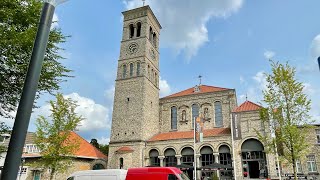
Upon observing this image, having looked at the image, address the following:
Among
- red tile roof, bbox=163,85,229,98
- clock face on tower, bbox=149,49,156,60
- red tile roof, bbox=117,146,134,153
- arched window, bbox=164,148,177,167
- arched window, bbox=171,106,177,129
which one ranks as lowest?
arched window, bbox=164,148,177,167

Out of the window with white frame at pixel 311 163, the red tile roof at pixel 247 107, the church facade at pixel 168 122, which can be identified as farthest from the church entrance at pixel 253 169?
the red tile roof at pixel 247 107

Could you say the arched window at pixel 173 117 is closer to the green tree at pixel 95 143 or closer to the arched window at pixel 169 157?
the arched window at pixel 169 157

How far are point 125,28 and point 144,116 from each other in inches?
630

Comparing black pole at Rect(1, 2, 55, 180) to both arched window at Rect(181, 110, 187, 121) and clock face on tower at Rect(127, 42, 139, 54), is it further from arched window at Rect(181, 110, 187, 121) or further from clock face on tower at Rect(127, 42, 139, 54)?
clock face on tower at Rect(127, 42, 139, 54)

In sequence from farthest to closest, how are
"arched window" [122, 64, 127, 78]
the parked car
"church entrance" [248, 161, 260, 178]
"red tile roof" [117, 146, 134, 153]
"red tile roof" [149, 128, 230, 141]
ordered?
1. "arched window" [122, 64, 127, 78]
2. "red tile roof" [117, 146, 134, 153]
3. "red tile roof" [149, 128, 230, 141]
4. "church entrance" [248, 161, 260, 178]
5. the parked car

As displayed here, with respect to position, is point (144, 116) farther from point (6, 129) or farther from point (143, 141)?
point (6, 129)

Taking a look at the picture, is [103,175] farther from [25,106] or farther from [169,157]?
[169,157]

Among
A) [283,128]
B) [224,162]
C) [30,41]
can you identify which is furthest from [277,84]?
[30,41]

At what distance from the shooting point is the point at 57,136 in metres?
23.2

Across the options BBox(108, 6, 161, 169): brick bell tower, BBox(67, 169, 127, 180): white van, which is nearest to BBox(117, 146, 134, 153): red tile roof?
BBox(108, 6, 161, 169): brick bell tower

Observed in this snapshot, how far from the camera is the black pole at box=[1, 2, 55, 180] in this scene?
104 inches

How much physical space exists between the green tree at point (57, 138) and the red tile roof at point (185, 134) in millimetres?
13733

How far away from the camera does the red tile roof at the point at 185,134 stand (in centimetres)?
3266

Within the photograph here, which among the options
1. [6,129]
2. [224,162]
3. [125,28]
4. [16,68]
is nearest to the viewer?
[16,68]
